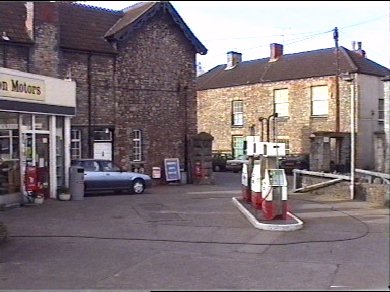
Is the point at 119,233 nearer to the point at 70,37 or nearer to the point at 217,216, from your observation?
the point at 217,216

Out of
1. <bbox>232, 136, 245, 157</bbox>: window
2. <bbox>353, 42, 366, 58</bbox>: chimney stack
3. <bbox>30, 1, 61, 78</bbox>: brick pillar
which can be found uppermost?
<bbox>353, 42, 366, 58</bbox>: chimney stack

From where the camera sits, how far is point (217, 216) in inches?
520

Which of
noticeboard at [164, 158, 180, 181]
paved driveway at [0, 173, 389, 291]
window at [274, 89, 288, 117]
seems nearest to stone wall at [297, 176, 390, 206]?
paved driveway at [0, 173, 389, 291]

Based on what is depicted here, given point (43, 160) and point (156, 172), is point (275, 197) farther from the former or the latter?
point (156, 172)

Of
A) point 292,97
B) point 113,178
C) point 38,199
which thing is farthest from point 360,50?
point 38,199

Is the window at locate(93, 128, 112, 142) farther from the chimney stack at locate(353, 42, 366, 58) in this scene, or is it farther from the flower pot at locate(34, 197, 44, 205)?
the chimney stack at locate(353, 42, 366, 58)

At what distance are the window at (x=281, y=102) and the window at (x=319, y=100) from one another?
2099 millimetres

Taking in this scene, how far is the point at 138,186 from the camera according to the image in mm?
20281

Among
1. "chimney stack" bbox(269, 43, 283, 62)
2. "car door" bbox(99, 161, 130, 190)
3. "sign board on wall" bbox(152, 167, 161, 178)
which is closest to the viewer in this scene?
"car door" bbox(99, 161, 130, 190)

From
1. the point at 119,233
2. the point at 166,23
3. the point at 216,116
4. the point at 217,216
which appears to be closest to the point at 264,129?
the point at 216,116

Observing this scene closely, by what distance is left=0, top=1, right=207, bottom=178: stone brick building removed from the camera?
20594mm

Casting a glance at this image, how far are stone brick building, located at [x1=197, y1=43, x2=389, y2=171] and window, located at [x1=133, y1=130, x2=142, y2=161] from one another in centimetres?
644

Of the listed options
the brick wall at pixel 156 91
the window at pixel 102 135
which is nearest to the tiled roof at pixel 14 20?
the brick wall at pixel 156 91

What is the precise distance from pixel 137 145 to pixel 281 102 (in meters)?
14.7
